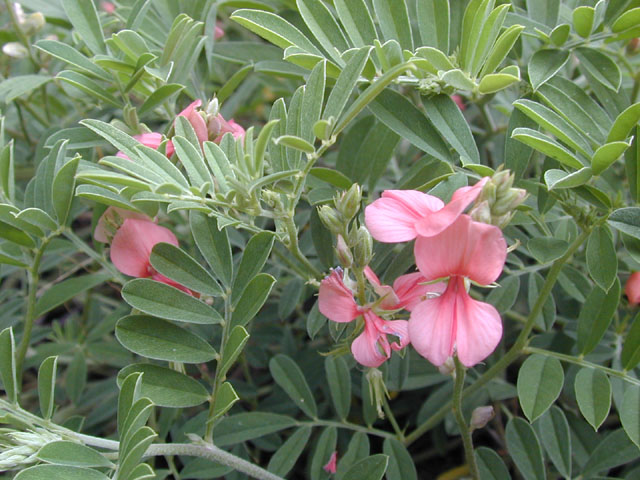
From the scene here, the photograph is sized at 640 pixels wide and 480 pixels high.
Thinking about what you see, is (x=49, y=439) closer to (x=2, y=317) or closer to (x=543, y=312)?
(x=2, y=317)

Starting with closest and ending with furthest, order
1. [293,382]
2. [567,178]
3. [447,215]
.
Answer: [447,215] < [567,178] < [293,382]

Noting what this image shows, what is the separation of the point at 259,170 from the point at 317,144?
73 cm

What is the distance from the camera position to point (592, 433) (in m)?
1.29

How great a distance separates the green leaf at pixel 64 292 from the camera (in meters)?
1.28

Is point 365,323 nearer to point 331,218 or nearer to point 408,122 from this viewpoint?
point 331,218

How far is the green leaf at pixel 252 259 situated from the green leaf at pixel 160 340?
87 millimetres

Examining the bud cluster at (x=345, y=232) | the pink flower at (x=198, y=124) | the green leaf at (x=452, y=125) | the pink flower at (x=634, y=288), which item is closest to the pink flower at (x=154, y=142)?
the pink flower at (x=198, y=124)

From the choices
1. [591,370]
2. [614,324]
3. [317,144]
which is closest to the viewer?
[591,370]

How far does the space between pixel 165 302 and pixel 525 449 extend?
0.66 metres

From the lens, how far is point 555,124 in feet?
3.11

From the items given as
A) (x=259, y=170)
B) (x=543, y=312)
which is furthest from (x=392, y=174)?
(x=259, y=170)

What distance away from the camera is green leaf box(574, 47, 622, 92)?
1083 mm

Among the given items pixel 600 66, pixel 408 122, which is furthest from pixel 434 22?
pixel 600 66

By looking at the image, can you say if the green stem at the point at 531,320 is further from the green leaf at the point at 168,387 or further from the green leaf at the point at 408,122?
the green leaf at the point at 168,387
